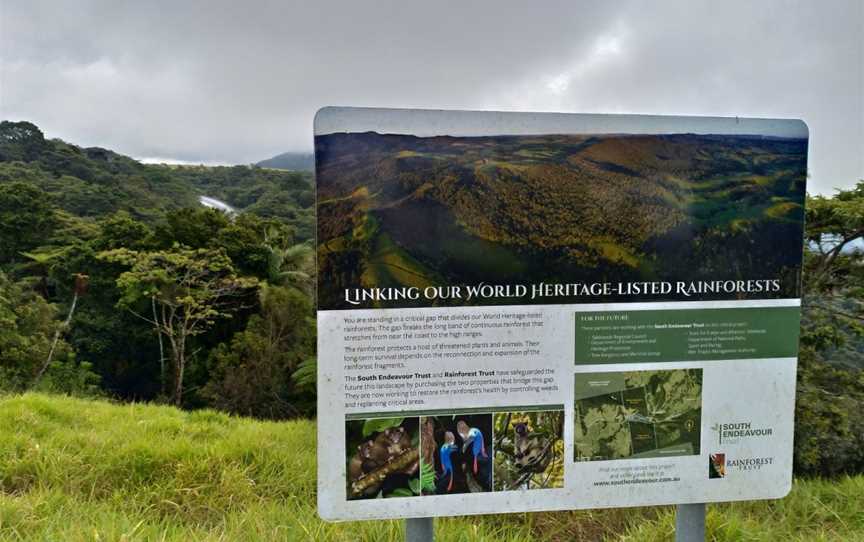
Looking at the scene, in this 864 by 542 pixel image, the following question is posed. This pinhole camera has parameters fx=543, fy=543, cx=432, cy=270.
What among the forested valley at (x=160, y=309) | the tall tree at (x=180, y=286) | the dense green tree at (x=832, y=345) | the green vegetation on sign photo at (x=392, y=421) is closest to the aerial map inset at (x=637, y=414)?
the green vegetation on sign photo at (x=392, y=421)

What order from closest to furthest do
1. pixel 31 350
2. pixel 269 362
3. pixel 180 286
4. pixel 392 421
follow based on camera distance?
pixel 392 421
pixel 31 350
pixel 269 362
pixel 180 286

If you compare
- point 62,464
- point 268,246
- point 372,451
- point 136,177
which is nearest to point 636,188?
point 372,451

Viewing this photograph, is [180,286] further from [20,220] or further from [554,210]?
[554,210]

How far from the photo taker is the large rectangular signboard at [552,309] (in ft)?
5.16

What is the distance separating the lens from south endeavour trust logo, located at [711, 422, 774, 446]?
178 centimetres

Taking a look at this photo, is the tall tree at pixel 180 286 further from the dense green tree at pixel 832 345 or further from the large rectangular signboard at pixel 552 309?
the large rectangular signboard at pixel 552 309

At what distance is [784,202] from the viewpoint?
71.2 inches

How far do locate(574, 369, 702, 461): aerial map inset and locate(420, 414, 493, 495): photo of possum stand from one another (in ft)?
0.99

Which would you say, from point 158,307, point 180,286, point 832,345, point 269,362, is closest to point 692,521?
point 832,345

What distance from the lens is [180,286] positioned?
44.0 ft

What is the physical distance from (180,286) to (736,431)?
44.9 feet

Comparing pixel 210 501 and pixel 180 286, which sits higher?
pixel 180 286

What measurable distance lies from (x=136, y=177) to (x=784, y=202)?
33.0 metres

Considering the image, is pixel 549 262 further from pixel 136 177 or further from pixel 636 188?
pixel 136 177
